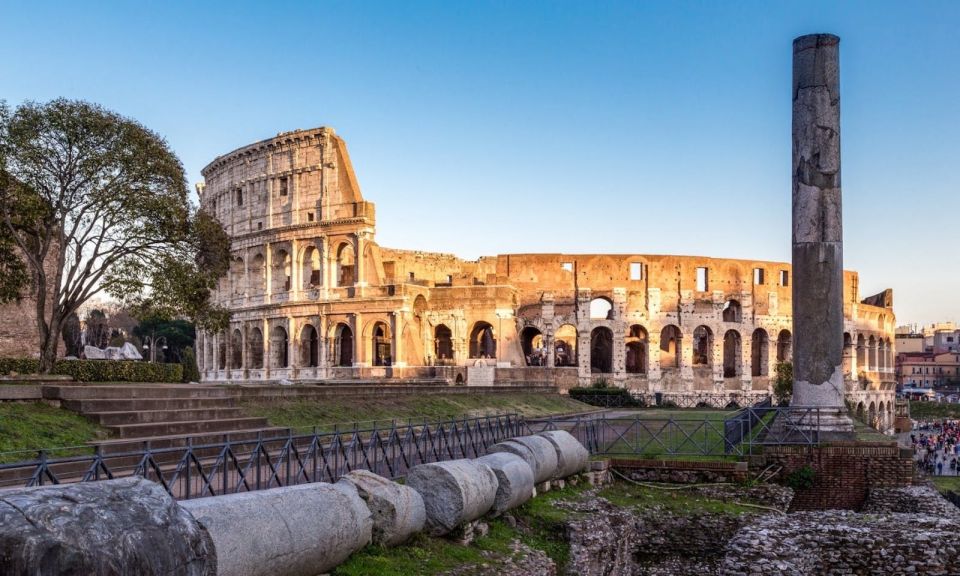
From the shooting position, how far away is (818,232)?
17.4m

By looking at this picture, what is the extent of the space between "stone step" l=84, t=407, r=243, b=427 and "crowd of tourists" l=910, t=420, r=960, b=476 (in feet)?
92.7

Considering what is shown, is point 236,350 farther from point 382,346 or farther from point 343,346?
point 382,346

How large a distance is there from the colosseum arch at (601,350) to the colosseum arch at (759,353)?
8754 millimetres

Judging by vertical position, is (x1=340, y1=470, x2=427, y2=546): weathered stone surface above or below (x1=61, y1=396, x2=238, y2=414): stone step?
below

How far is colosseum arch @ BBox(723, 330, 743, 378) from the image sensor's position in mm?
56812

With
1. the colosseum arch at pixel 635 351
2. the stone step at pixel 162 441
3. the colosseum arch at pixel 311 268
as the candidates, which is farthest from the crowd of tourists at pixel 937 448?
the colosseum arch at pixel 311 268

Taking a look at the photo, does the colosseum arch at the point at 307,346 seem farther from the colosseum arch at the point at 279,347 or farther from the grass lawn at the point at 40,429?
the grass lawn at the point at 40,429

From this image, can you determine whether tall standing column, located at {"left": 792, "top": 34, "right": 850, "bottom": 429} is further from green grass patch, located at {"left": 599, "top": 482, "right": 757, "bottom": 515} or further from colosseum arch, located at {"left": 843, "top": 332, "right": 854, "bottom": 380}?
colosseum arch, located at {"left": 843, "top": 332, "right": 854, "bottom": 380}

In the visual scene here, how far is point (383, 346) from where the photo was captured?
51.8 meters

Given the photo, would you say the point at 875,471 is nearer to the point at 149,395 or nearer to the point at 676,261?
the point at 149,395

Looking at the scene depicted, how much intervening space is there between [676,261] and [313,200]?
21.5 meters

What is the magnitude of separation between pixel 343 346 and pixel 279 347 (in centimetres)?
356

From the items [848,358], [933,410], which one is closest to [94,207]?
[848,358]

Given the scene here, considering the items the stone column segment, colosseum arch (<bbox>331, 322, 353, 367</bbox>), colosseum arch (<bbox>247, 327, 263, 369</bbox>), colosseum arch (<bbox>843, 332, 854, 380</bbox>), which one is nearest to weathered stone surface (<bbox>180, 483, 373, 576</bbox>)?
the stone column segment
